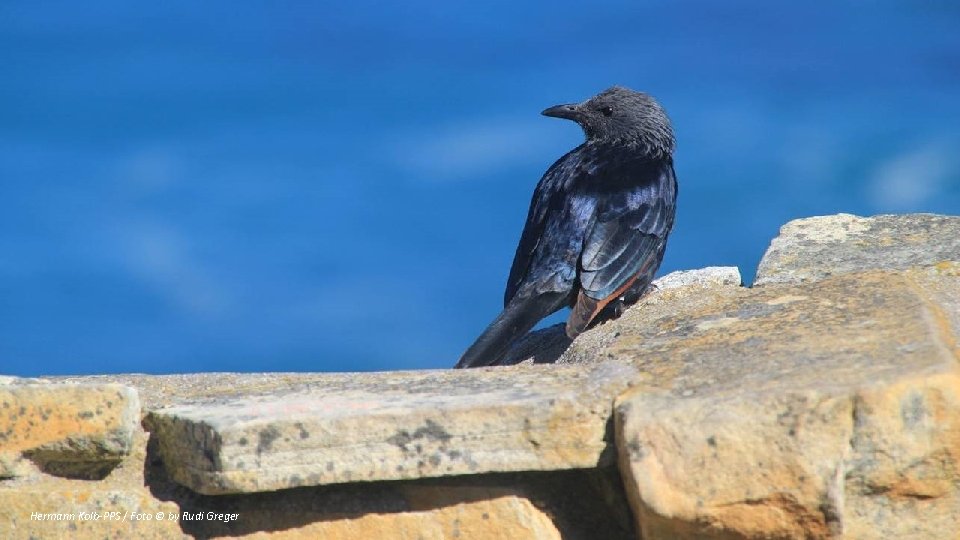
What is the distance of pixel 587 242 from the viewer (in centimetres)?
582

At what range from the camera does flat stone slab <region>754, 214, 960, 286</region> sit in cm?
395

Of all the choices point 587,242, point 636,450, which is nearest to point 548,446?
point 636,450

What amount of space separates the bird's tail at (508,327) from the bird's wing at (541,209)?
8.7 inches

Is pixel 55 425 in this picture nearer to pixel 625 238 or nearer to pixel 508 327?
pixel 508 327

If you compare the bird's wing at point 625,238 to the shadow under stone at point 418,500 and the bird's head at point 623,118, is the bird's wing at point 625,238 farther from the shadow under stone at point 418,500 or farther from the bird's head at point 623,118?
the shadow under stone at point 418,500

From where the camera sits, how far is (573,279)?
571cm

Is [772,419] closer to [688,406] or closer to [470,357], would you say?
[688,406]

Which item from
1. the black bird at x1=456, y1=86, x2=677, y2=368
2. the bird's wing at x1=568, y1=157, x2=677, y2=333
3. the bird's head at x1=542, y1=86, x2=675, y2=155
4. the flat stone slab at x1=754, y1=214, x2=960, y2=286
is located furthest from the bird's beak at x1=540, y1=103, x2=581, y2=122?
the flat stone slab at x1=754, y1=214, x2=960, y2=286

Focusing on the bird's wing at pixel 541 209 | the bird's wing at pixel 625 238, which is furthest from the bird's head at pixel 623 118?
the bird's wing at pixel 625 238

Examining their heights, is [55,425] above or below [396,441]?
above

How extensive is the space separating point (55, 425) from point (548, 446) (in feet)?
3.86

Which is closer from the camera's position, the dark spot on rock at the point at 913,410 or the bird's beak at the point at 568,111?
the dark spot on rock at the point at 913,410

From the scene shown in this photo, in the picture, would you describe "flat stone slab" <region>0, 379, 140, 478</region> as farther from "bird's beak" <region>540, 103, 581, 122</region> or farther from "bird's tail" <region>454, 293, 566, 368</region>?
"bird's beak" <region>540, 103, 581, 122</region>

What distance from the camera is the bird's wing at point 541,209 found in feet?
19.5
